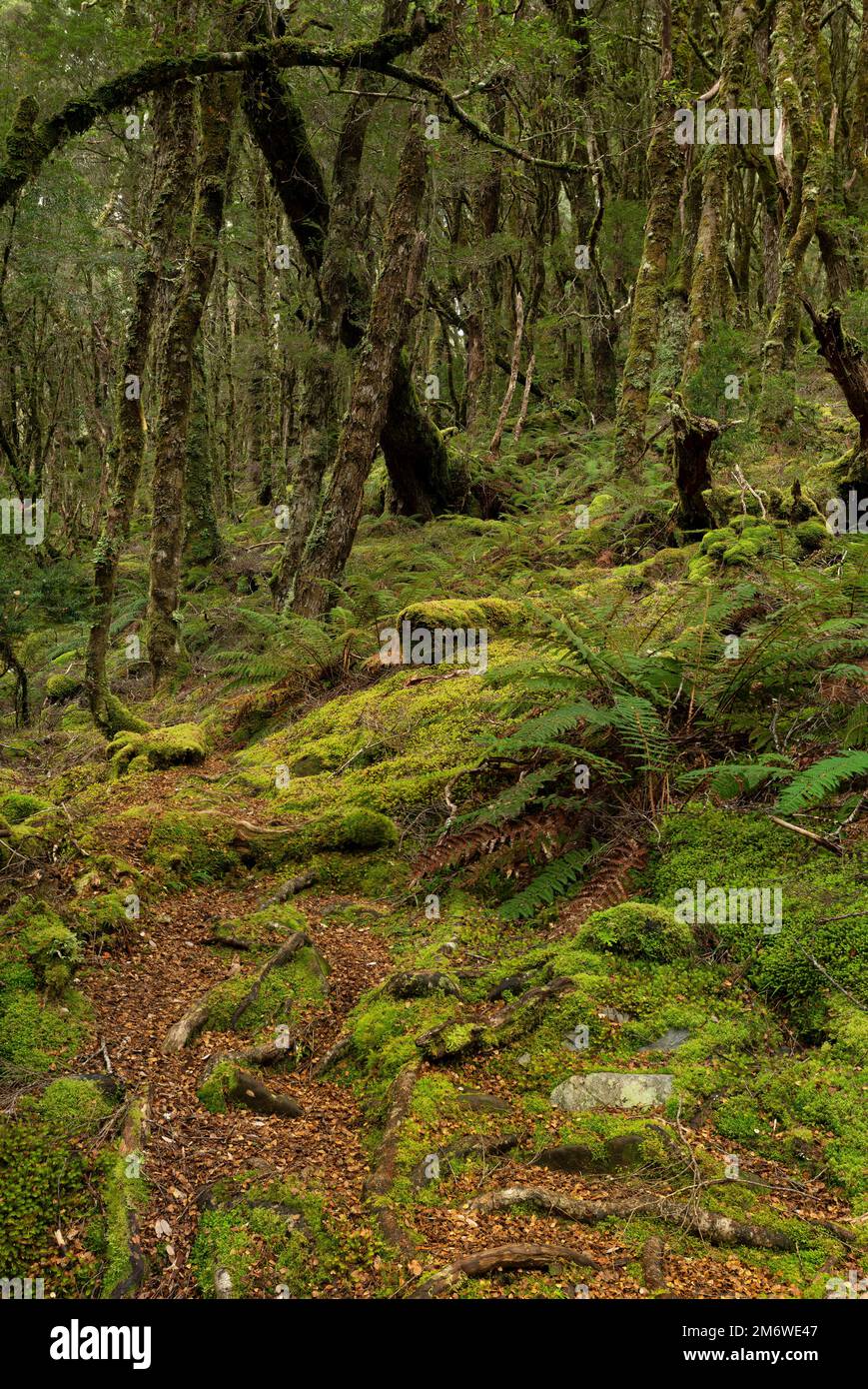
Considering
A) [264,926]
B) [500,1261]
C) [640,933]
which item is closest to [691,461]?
[640,933]

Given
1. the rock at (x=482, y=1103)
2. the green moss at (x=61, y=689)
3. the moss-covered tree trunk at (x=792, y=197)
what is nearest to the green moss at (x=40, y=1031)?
the rock at (x=482, y=1103)

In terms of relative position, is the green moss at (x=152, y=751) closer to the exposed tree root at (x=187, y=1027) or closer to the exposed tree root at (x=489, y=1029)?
the exposed tree root at (x=187, y=1027)

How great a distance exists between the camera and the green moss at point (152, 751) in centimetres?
688

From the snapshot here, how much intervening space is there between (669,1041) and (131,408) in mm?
6554

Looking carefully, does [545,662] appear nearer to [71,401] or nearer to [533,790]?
[533,790]

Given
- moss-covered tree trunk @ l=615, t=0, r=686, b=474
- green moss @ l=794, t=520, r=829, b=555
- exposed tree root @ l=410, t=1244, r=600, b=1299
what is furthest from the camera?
moss-covered tree trunk @ l=615, t=0, r=686, b=474

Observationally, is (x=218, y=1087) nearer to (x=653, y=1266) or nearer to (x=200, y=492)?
(x=653, y=1266)

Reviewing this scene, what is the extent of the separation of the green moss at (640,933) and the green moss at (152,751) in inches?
166

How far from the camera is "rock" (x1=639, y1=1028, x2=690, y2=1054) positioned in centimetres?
328

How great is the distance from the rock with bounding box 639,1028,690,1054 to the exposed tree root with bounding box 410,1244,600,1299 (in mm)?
939

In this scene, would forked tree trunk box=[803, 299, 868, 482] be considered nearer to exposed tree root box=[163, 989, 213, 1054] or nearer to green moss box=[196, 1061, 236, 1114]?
exposed tree root box=[163, 989, 213, 1054]

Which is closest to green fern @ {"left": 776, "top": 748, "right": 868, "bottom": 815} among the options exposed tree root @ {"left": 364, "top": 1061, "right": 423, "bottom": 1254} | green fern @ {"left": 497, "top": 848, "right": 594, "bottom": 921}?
green fern @ {"left": 497, "top": 848, "right": 594, "bottom": 921}

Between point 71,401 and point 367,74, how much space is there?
1790 cm

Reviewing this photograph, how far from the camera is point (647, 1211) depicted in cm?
261
